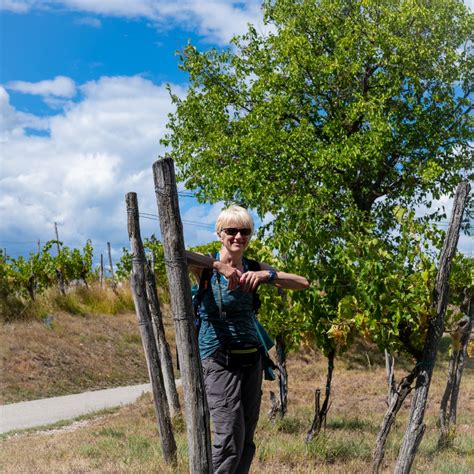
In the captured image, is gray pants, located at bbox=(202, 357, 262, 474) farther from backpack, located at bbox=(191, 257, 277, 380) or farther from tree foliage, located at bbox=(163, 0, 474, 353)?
tree foliage, located at bbox=(163, 0, 474, 353)

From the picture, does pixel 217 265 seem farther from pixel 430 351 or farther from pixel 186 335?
pixel 430 351

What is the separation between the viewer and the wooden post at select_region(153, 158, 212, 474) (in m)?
3.71

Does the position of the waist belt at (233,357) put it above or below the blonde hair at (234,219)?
below

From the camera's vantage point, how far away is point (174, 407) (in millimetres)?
8898

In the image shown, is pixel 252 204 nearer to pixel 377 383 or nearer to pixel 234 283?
pixel 377 383

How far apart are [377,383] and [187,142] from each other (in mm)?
9143

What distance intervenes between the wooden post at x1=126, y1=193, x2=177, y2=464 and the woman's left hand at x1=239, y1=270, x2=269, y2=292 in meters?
2.87

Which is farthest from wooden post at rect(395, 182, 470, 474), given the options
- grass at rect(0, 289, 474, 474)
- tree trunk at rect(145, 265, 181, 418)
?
tree trunk at rect(145, 265, 181, 418)

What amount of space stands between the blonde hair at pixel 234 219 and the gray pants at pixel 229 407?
83cm

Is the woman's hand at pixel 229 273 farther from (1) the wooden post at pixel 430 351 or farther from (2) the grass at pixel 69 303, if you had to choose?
(2) the grass at pixel 69 303

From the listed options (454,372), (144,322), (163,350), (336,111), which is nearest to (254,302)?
(144,322)

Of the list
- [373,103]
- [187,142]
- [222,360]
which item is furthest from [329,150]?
[222,360]

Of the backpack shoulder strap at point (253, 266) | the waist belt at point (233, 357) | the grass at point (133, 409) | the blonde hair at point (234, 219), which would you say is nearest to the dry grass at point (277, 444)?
the grass at point (133, 409)

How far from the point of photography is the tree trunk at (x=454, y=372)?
842 centimetres
